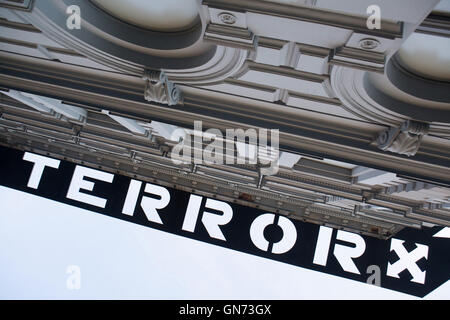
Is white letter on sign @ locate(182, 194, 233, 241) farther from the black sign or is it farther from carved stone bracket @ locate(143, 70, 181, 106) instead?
carved stone bracket @ locate(143, 70, 181, 106)

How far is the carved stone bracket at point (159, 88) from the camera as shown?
497 centimetres

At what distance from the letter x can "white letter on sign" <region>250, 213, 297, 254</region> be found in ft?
11.3

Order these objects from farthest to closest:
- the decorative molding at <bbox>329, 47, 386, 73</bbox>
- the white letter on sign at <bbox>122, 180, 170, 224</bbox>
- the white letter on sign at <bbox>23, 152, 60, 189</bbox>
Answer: the white letter on sign at <bbox>23, 152, 60, 189</bbox>
the white letter on sign at <bbox>122, 180, 170, 224</bbox>
the decorative molding at <bbox>329, 47, 386, 73</bbox>

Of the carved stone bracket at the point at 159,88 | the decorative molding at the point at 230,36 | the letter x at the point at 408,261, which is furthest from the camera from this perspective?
the letter x at the point at 408,261

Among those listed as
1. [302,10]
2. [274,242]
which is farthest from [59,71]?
[274,242]

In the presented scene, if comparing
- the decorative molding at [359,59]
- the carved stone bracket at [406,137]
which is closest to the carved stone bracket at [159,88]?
the decorative molding at [359,59]

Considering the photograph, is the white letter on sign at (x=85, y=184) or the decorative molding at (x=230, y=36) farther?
the white letter on sign at (x=85, y=184)

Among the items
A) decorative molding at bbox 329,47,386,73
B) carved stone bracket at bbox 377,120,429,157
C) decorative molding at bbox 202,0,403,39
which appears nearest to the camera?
decorative molding at bbox 202,0,403,39

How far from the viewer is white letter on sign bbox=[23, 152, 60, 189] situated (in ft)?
48.3

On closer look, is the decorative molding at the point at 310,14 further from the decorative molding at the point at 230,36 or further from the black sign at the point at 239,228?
the black sign at the point at 239,228

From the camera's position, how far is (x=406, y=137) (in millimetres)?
4641

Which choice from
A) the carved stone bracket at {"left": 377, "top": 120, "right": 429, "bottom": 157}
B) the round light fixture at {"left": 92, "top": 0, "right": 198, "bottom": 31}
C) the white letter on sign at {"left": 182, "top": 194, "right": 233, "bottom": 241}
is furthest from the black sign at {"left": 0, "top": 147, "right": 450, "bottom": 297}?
the round light fixture at {"left": 92, "top": 0, "right": 198, "bottom": 31}

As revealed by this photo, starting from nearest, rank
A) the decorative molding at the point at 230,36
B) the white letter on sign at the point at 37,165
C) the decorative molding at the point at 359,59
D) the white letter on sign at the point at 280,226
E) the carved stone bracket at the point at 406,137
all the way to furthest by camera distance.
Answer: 1. the decorative molding at the point at 359,59
2. the decorative molding at the point at 230,36
3. the carved stone bracket at the point at 406,137
4. the white letter on sign at the point at 280,226
5. the white letter on sign at the point at 37,165

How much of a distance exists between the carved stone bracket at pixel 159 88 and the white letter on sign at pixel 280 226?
29.9 feet
